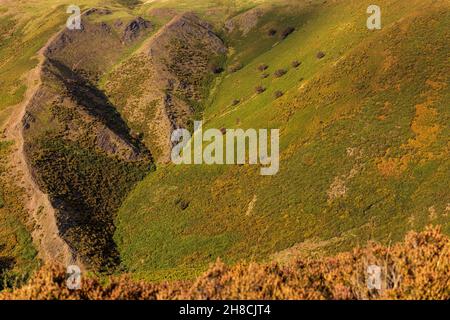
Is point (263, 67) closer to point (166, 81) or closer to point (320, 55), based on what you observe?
point (320, 55)

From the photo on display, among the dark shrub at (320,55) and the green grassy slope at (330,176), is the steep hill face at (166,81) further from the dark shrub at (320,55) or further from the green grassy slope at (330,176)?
the dark shrub at (320,55)

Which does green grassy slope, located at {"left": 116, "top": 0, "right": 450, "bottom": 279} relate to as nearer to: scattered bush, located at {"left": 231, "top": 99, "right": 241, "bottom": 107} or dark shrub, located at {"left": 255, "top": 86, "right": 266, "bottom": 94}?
dark shrub, located at {"left": 255, "top": 86, "right": 266, "bottom": 94}

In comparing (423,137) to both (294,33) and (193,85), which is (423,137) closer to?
(193,85)

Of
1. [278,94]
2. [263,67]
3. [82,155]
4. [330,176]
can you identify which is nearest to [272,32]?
[263,67]

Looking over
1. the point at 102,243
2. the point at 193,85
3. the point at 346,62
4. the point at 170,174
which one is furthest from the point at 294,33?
the point at 102,243

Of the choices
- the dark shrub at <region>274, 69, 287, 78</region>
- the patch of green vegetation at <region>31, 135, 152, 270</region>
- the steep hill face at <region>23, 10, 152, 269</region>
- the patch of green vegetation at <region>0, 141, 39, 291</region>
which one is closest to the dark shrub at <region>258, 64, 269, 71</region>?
the dark shrub at <region>274, 69, 287, 78</region>

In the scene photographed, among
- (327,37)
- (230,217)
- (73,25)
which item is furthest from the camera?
(73,25)
